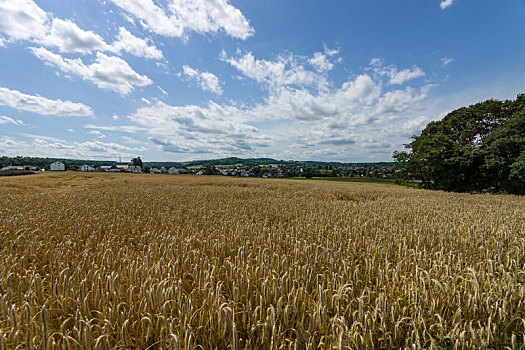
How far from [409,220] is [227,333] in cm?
707

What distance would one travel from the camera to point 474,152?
2317 centimetres

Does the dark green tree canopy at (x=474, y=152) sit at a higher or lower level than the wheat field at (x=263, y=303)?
higher

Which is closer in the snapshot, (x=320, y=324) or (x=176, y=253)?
(x=320, y=324)

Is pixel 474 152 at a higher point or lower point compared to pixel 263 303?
higher

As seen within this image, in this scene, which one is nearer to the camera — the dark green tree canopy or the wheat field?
the wheat field

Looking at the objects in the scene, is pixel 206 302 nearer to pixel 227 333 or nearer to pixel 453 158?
pixel 227 333

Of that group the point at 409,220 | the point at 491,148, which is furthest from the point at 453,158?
the point at 409,220

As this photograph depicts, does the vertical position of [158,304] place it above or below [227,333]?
above

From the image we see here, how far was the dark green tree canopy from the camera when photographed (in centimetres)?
2146

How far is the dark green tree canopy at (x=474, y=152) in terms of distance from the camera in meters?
21.5

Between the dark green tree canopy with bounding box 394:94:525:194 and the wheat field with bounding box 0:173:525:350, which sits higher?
the dark green tree canopy with bounding box 394:94:525:194

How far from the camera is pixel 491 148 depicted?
22203 mm

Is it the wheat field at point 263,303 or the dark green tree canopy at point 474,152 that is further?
the dark green tree canopy at point 474,152

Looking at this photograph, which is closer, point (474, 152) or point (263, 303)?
point (263, 303)
